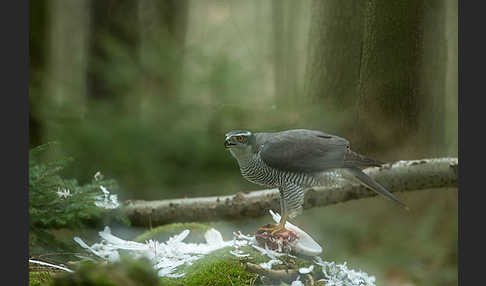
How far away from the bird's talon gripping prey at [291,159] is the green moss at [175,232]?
0.51 metres

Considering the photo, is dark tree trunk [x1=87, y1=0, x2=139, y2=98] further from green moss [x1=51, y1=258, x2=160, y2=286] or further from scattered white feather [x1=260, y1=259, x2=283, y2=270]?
green moss [x1=51, y1=258, x2=160, y2=286]

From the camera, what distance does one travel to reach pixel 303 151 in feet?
7.17

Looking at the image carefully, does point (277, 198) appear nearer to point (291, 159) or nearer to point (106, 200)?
point (291, 159)

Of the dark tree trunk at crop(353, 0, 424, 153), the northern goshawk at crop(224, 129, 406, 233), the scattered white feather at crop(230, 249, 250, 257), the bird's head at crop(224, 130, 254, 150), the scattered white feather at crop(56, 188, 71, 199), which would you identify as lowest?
the scattered white feather at crop(230, 249, 250, 257)

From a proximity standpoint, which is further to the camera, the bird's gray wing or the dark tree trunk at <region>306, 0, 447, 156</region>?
the dark tree trunk at <region>306, 0, 447, 156</region>

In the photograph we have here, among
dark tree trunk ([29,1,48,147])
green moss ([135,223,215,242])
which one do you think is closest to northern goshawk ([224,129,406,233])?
green moss ([135,223,215,242])

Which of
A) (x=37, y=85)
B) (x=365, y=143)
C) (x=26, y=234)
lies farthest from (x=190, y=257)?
(x=37, y=85)

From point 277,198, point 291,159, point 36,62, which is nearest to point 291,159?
point 291,159

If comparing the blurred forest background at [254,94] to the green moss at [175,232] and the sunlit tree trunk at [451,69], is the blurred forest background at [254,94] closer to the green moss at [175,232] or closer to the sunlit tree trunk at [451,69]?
the sunlit tree trunk at [451,69]

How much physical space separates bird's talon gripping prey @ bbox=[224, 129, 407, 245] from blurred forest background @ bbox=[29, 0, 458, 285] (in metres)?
0.12

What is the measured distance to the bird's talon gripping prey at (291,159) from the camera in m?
2.17

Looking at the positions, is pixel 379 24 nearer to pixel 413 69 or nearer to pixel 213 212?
pixel 413 69

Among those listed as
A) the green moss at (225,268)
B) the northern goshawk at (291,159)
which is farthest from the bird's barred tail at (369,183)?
the green moss at (225,268)

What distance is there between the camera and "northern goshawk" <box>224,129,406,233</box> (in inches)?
85.3
